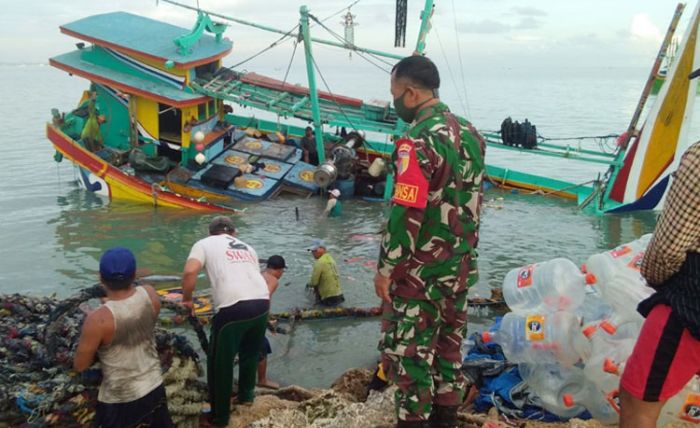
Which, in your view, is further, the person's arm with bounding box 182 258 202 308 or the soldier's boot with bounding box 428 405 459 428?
the person's arm with bounding box 182 258 202 308

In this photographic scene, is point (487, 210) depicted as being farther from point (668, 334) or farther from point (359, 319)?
point (668, 334)

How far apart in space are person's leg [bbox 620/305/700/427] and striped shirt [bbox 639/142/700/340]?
0.19ft

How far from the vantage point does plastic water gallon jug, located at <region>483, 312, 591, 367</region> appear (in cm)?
472

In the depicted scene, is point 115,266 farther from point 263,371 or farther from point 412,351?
point 263,371

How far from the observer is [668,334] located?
8.74ft

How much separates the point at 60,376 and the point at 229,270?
1.38 m

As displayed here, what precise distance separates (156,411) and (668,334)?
289cm

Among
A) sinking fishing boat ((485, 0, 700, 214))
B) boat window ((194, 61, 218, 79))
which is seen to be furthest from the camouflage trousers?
boat window ((194, 61, 218, 79))

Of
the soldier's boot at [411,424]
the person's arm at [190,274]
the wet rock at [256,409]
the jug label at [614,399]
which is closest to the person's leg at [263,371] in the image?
the wet rock at [256,409]

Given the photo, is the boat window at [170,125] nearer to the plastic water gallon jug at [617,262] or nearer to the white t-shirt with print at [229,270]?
the white t-shirt with print at [229,270]

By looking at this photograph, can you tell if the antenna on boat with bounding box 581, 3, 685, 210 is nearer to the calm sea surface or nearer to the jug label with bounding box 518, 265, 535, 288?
the calm sea surface

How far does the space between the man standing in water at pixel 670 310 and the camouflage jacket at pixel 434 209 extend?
1.06m

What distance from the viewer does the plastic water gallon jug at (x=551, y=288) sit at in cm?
505

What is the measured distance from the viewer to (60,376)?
418cm
